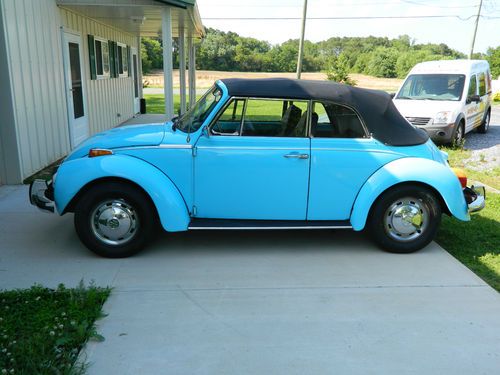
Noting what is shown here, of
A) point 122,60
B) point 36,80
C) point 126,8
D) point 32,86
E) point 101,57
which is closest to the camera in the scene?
point 32,86

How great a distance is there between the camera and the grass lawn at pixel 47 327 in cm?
286

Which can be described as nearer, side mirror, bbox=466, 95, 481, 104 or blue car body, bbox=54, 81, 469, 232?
blue car body, bbox=54, 81, 469, 232

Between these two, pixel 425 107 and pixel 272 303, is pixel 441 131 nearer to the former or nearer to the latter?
pixel 425 107

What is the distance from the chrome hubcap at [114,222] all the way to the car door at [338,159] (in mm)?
1730

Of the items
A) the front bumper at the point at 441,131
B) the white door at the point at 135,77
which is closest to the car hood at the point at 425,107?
the front bumper at the point at 441,131

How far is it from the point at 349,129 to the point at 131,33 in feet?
44.3

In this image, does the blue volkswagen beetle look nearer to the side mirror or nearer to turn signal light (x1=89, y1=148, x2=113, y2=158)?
turn signal light (x1=89, y1=148, x2=113, y2=158)

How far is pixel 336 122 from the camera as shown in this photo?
472 centimetres

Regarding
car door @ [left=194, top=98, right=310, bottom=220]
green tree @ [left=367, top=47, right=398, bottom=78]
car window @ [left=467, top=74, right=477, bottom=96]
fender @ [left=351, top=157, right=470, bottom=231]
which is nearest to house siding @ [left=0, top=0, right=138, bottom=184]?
car door @ [left=194, top=98, right=310, bottom=220]

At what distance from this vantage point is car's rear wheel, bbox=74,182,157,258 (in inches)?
172

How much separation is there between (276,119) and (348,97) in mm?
750

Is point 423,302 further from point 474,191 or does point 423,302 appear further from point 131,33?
point 131,33

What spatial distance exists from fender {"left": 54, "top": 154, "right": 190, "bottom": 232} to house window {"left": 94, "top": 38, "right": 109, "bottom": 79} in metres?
7.85

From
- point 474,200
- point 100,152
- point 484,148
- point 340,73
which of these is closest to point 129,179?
point 100,152
